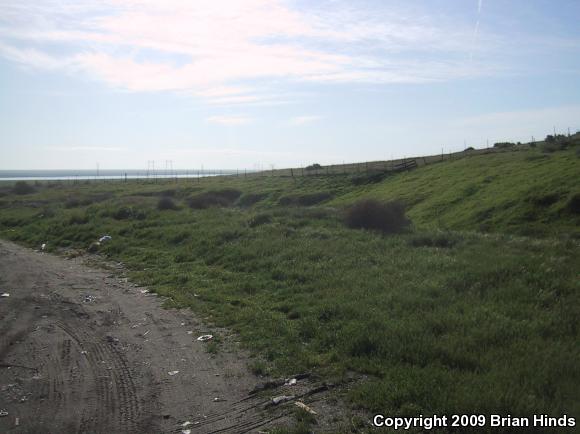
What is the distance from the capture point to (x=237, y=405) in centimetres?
617

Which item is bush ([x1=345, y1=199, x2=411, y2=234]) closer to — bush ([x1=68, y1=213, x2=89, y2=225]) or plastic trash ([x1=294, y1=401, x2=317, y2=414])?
plastic trash ([x1=294, y1=401, x2=317, y2=414])

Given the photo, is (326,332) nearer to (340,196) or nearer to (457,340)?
(457,340)

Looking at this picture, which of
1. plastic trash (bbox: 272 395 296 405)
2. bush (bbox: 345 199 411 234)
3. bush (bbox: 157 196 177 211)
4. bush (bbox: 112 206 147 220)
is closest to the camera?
plastic trash (bbox: 272 395 296 405)

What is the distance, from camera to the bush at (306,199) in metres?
48.6

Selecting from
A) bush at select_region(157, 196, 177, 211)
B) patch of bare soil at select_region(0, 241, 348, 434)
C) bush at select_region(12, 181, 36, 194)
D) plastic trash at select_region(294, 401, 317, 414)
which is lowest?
patch of bare soil at select_region(0, 241, 348, 434)

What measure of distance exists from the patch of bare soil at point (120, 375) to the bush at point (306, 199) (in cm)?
3692

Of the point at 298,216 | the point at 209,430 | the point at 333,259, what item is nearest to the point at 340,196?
the point at 298,216

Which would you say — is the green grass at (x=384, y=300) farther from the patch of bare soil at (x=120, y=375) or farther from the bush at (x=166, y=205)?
the bush at (x=166, y=205)

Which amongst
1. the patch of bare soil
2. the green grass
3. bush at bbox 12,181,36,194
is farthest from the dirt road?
bush at bbox 12,181,36,194

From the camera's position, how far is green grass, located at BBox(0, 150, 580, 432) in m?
5.82

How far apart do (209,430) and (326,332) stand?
2.99 meters

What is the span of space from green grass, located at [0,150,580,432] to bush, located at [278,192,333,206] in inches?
1001

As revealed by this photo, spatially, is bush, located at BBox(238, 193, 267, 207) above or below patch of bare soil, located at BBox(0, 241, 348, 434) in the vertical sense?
above

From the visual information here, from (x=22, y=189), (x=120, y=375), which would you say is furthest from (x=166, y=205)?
(x=22, y=189)
